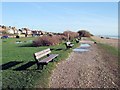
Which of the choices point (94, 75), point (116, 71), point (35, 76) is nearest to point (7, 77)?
point (35, 76)

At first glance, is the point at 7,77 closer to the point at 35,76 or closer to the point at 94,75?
the point at 35,76

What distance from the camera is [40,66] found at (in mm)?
11062

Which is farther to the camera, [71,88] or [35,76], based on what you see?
[35,76]

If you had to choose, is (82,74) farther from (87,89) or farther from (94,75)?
(87,89)

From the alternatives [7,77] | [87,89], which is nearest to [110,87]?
[87,89]

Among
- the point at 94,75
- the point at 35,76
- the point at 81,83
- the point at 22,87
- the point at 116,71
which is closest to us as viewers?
the point at 22,87

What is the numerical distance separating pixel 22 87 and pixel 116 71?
5.03 m

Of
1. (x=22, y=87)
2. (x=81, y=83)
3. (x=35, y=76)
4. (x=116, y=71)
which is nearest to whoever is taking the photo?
(x=22, y=87)

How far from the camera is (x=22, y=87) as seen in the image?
7.70 m

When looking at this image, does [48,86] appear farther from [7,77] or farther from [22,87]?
[7,77]

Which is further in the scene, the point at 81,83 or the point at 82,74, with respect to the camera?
the point at 82,74

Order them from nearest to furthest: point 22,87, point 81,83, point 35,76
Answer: point 22,87 < point 81,83 < point 35,76

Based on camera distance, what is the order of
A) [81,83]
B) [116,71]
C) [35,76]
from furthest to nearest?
1. [116,71]
2. [35,76]
3. [81,83]

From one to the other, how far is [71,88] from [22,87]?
1.59 meters
